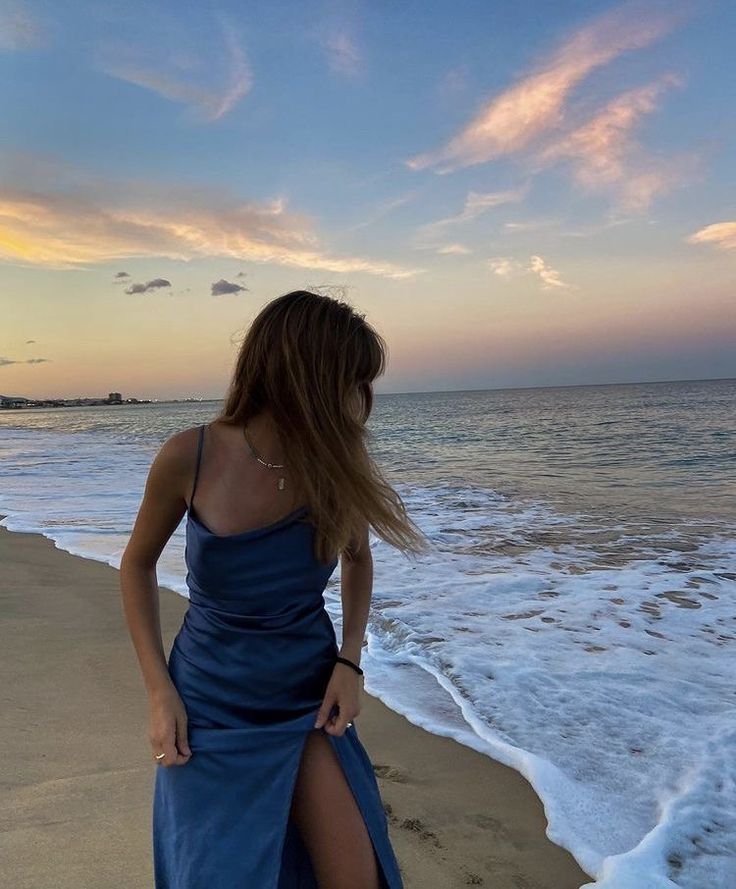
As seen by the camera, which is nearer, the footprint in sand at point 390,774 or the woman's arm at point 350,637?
the woman's arm at point 350,637

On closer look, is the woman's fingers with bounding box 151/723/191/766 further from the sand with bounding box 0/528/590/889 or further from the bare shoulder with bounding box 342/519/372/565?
the sand with bounding box 0/528/590/889

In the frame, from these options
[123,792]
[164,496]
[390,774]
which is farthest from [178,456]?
[390,774]

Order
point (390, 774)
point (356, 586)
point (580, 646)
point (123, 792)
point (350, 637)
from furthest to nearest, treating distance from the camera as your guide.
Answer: point (580, 646) → point (390, 774) → point (123, 792) → point (356, 586) → point (350, 637)

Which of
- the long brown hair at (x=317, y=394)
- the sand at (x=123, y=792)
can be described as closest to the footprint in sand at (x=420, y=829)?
the sand at (x=123, y=792)

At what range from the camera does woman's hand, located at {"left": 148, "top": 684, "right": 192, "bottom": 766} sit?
155 centimetres

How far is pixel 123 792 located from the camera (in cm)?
284

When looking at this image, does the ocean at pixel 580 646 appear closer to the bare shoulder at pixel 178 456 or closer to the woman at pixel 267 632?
the woman at pixel 267 632

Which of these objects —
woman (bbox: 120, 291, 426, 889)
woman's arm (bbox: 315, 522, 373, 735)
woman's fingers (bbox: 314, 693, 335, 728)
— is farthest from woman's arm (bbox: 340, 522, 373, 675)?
woman's fingers (bbox: 314, 693, 335, 728)

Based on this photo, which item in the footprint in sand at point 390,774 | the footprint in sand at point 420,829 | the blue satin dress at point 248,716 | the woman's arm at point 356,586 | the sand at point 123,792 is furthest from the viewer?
the footprint in sand at point 390,774

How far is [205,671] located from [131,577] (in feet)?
0.96

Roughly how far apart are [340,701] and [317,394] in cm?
74

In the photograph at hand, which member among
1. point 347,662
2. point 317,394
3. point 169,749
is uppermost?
point 317,394

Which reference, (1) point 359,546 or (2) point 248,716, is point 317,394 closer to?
(1) point 359,546

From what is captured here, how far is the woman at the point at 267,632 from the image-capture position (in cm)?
155
